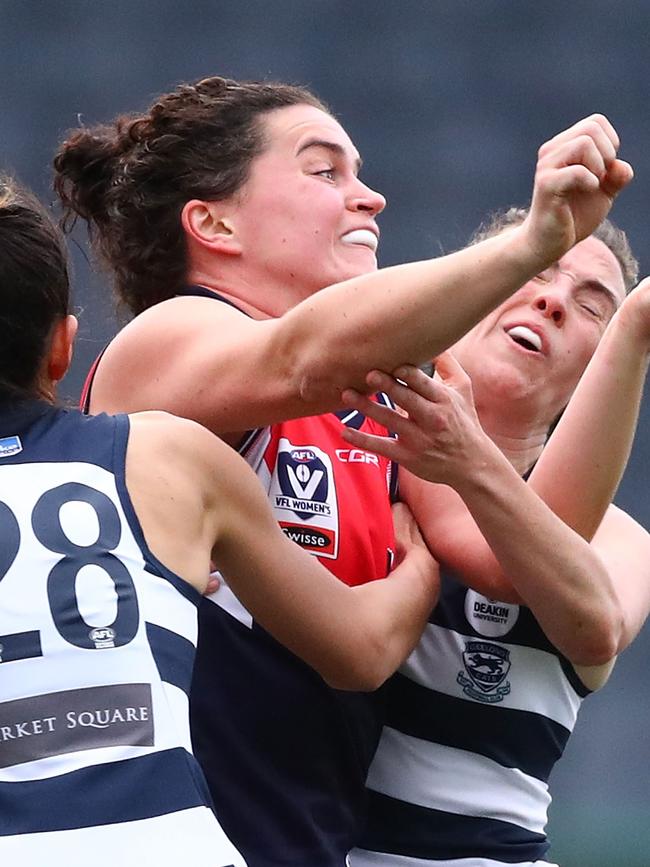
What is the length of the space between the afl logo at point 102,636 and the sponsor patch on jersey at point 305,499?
653 millimetres

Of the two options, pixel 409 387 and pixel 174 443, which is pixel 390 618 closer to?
pixel 409 387

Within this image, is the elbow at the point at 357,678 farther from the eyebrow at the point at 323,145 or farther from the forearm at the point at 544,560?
the eyebrow at the point at 323,145

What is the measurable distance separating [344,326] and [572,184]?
14.3 inches

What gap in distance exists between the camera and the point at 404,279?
2170 millimetres

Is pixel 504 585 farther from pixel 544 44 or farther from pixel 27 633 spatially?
pixel 544 44

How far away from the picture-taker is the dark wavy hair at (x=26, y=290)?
84.6 inches

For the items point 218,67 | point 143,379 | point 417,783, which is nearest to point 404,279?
point 143,379

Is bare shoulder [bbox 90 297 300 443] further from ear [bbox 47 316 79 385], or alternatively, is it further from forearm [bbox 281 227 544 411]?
ear [bbox 47 316 79 385]

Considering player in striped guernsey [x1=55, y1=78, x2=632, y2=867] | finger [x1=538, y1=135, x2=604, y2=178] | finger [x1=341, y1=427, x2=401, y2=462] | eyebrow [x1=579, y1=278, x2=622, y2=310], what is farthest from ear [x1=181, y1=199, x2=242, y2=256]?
finger [x1=538, y1=135, x2=604, y2=178]

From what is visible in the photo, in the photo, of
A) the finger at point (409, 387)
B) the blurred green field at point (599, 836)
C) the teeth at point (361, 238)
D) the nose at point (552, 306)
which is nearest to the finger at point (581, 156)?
the finger at point (409, 387)

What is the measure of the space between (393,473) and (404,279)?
2.62 ft

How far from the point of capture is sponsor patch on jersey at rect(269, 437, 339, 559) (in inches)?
103

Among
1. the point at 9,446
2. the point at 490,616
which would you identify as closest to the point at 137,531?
the point at 9,446

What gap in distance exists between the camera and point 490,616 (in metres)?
2.89
